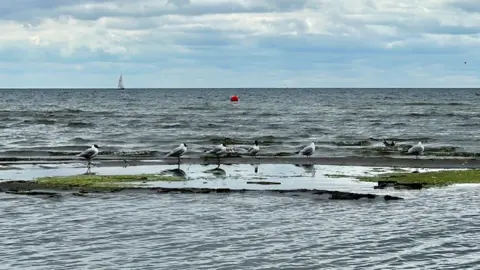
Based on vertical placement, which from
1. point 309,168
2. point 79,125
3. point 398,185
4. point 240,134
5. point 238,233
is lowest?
point 238,233

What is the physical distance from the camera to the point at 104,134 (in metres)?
53.7

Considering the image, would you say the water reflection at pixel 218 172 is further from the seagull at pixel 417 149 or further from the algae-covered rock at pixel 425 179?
the seagull at pixel 417 149

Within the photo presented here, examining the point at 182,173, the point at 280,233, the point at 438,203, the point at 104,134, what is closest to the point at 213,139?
the point at 104,134

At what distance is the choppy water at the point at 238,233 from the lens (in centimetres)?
1364

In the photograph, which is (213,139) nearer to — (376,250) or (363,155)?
(363,155)

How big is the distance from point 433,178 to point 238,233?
35.4 ft

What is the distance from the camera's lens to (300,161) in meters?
34.0

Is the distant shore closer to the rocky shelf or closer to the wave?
the rocky shelf

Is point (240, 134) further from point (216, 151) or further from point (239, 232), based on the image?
point (239, 232)

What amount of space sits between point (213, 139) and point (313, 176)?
844 inches

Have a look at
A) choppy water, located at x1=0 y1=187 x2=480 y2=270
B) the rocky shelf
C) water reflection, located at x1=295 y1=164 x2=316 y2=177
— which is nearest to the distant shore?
water reflection, located at x1=295 y1=164 x2=316 y2=177

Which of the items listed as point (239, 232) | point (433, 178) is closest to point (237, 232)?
point (239, 232)

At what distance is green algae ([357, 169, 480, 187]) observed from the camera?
23906 millimetres

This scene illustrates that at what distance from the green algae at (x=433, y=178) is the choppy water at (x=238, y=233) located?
2.71 meters
